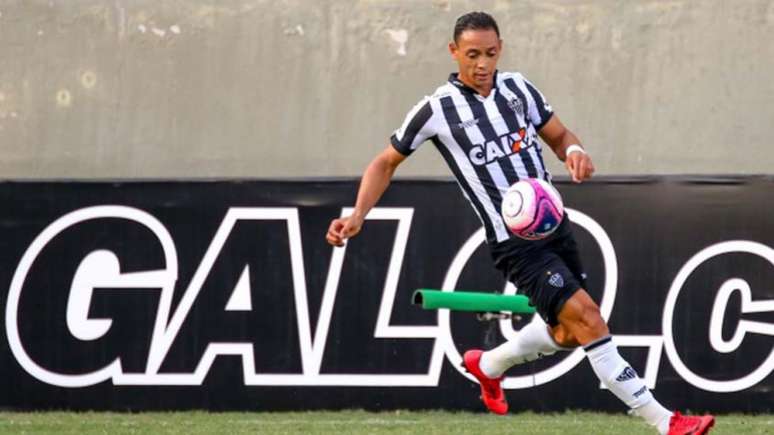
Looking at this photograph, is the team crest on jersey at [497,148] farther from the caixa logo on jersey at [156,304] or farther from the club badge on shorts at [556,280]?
the caixa logo on jersey at [156,304]

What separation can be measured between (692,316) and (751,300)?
15.1 inches

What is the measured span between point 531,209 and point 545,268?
1.32 ft

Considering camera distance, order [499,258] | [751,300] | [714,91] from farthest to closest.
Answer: [714,91] < [751,300] < [499,258]

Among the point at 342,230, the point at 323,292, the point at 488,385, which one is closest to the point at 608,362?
the point at 488,385

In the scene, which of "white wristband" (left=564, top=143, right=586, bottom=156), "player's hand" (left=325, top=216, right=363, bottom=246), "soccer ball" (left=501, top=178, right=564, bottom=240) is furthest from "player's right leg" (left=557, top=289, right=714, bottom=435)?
"player's hand" (left=325, top=216, right=363, bottom=246)

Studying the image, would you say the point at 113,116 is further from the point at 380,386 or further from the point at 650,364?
the point at 650,364

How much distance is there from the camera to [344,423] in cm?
935

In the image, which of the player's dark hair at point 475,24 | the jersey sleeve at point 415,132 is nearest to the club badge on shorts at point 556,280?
the jersey sleeve at point 415,132

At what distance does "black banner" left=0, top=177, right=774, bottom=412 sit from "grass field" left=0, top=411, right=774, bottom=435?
0.16 m

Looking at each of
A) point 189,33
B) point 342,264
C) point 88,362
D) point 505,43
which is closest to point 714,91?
point 505,43

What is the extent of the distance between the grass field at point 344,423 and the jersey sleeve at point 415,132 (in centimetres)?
194

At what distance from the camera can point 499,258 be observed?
24.6 feet

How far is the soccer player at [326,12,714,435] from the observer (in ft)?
23.5

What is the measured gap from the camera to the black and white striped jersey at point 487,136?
7.37 m
